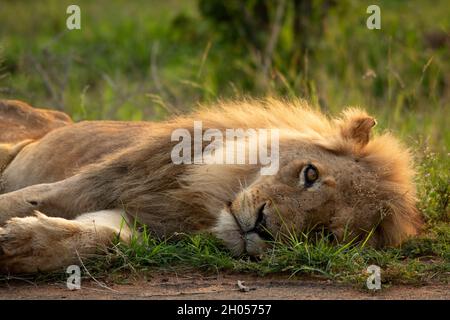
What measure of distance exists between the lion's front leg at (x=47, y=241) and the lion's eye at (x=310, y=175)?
0.93 meters

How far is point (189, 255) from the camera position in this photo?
14.6 ft

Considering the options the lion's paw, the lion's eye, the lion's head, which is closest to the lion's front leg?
the lion's paw

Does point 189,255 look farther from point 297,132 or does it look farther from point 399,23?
point 399,23

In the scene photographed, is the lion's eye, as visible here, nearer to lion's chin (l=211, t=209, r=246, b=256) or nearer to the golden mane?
the golden mane

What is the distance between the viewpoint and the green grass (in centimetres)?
436

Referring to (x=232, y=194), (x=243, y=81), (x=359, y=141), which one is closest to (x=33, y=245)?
A: (x=232, y=194)

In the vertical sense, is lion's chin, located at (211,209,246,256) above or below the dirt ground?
above

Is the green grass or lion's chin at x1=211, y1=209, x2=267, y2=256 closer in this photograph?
lion's chin at x1=211, y1=209, x2=267, y2=256

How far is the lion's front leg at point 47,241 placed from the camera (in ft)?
13.1

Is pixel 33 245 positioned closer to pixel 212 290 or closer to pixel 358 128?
pixel 212 290

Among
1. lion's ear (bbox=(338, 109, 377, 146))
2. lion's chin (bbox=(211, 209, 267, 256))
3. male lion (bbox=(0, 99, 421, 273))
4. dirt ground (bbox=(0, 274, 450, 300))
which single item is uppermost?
lion's ear (bbox=(338, 109, 377, 146))

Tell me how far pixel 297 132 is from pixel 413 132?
252 centimetres
